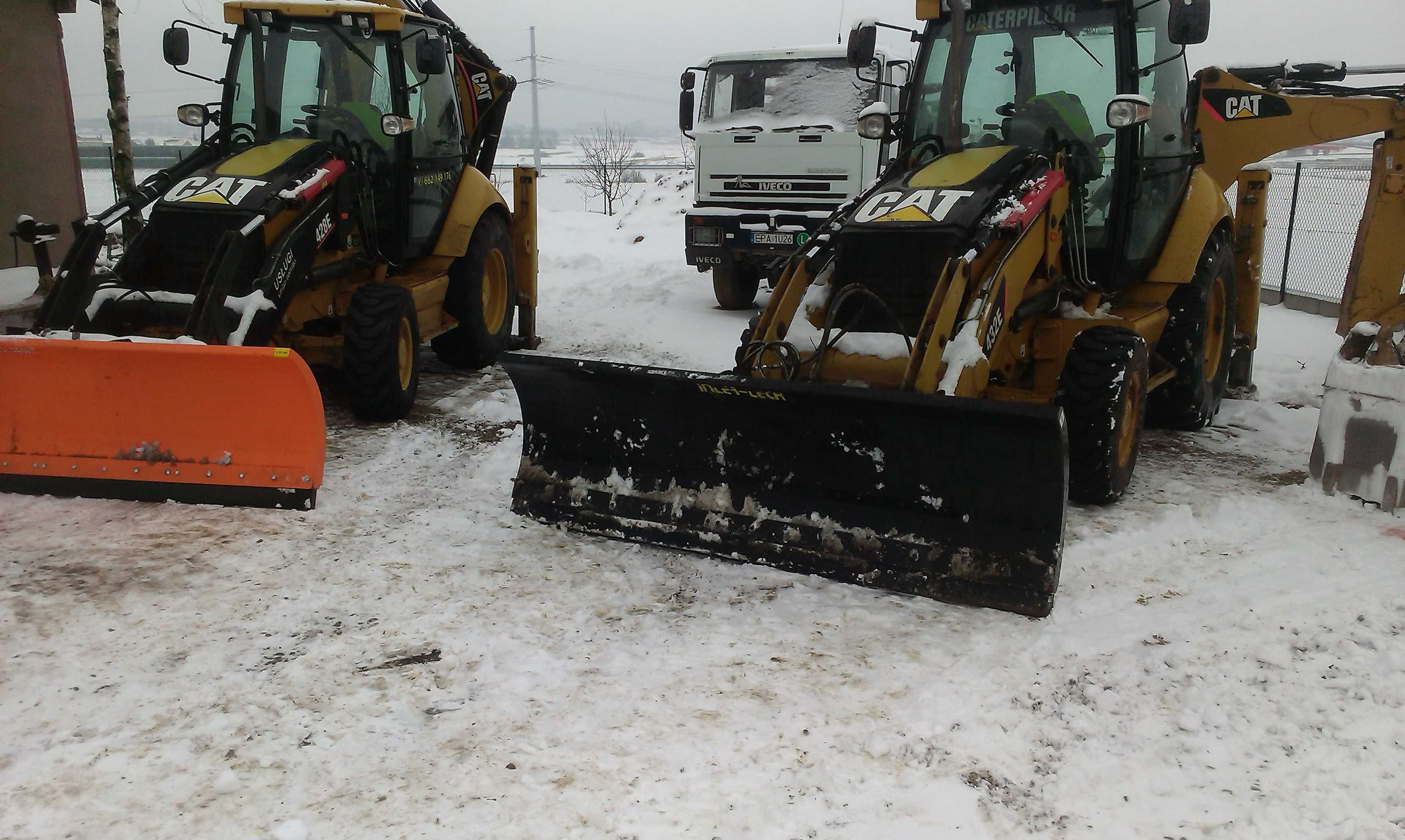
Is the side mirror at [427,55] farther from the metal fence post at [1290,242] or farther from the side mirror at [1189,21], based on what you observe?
the metal fence post at [1290,242]

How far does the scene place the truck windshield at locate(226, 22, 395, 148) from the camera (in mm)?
7023

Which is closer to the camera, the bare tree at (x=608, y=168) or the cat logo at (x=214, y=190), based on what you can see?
the cat logo at (x=214, y=190)

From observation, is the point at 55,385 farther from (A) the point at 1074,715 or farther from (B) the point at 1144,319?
(B) the point at 1144,319

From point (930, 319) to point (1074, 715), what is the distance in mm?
1705

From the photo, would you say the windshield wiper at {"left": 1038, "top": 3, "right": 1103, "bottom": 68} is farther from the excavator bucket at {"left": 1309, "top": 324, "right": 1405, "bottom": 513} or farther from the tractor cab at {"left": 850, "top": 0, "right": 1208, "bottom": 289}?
the excavator bucket at {"left": 1309, "top": 324, "right": 1405, "bottom": 513}

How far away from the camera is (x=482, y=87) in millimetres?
8875

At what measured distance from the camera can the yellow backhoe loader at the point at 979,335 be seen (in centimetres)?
A: 407

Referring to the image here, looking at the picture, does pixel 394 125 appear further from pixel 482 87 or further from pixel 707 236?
pixel 707 236

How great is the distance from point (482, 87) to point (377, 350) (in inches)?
139

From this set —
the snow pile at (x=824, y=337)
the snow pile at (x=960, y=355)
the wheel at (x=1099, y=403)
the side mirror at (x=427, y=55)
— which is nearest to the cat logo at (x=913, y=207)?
the snow pile at (x=824, y=337)

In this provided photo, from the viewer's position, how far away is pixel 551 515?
15.9ft

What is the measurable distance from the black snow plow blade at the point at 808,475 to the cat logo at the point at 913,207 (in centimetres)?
106

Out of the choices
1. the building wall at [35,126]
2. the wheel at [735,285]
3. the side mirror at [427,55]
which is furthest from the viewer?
the building wall at [35,126]

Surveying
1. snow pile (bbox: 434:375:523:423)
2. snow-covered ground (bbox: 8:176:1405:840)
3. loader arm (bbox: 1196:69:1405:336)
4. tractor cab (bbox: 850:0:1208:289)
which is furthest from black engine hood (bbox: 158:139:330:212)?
loader arm (bbox: 1196:69:1405:336)
